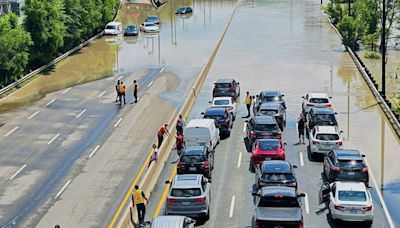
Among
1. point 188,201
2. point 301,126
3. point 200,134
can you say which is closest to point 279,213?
point 188,201

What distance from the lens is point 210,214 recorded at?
28.2m

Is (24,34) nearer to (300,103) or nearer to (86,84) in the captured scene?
(86,84)

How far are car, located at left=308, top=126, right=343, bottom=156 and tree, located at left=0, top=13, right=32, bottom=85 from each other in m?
27.3

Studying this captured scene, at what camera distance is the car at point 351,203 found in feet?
86.4

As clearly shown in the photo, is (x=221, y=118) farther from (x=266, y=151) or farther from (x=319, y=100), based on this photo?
(x=319, y=100)

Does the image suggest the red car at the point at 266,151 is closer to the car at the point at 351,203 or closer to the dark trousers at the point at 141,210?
the car at the point at 351,203

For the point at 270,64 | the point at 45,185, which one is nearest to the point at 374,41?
the point at 270,64

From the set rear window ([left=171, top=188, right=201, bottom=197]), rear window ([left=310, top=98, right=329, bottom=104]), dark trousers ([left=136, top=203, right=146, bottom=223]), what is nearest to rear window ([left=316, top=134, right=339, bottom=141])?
rear window ([left=310, top=98, right=329, bottom=104])

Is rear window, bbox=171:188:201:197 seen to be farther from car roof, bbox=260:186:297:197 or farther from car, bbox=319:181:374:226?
car, bbox=319:181:374:226

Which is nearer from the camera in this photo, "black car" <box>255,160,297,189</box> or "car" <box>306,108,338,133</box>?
"black car" <box>255,160,297,189</box>

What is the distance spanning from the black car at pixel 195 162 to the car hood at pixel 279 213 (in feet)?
21.0

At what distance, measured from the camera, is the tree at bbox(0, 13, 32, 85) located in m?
54.1

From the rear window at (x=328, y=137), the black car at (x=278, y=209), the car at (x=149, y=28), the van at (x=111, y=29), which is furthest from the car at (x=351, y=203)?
the car at (x=149, y=28)

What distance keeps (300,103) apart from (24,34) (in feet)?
75.4
